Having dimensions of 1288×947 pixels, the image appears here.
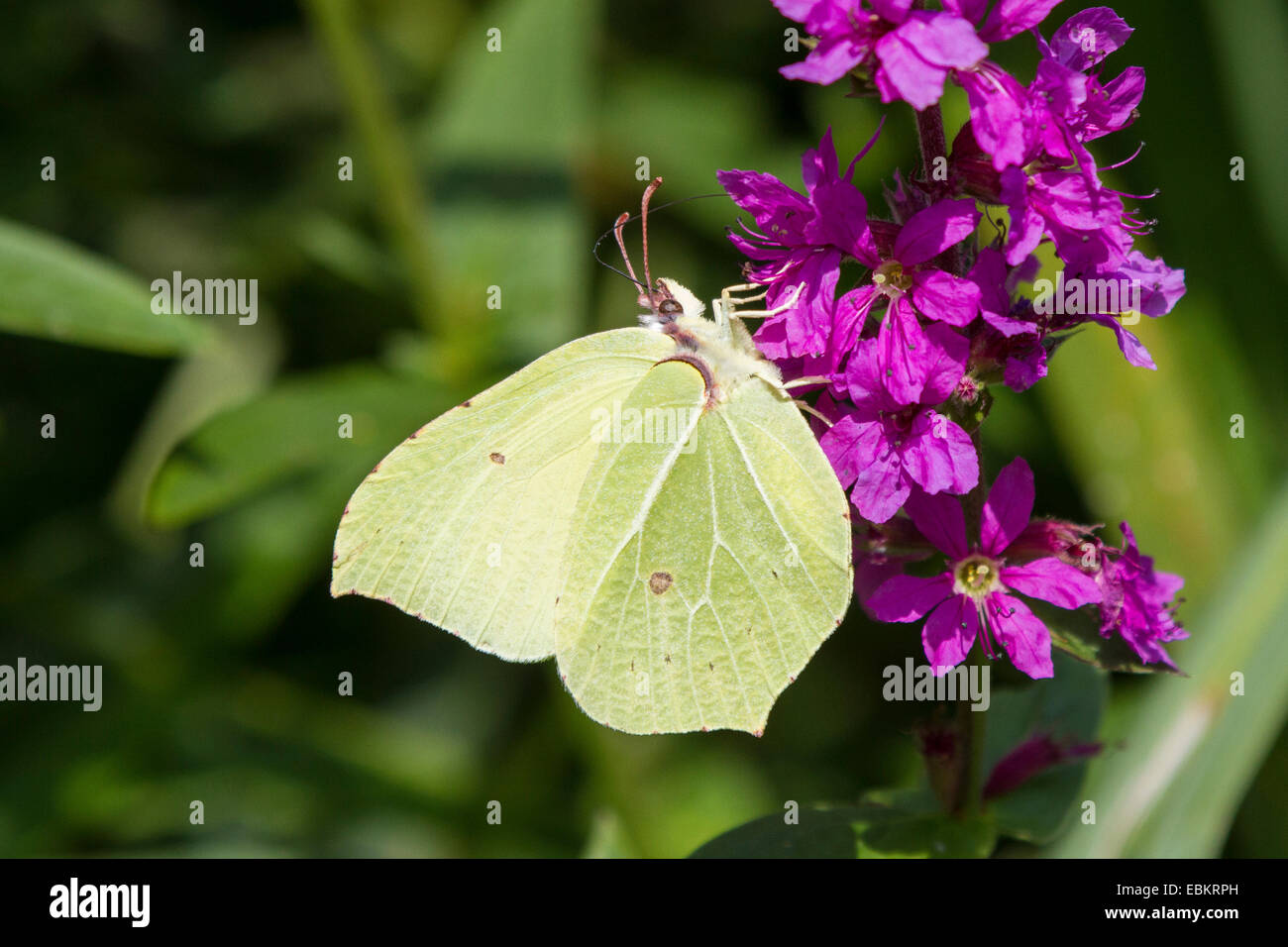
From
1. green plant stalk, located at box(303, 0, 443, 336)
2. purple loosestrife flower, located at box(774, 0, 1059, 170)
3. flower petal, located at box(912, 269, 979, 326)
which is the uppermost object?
green plant stalk, located at box(303, 0, 443, 336)

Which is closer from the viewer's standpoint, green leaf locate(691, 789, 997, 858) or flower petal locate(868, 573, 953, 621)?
flower petal locate(868, 573, 953, 621)

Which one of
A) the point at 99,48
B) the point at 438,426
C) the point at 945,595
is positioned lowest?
the point at 945,595

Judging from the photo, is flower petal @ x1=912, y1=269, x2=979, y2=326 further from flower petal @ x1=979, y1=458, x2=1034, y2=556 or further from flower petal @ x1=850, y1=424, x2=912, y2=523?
flower petal @ x1=979, y1=458, x2=1034, y2=556

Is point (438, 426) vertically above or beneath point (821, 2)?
beneath

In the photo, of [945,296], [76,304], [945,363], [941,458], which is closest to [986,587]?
[941,458]

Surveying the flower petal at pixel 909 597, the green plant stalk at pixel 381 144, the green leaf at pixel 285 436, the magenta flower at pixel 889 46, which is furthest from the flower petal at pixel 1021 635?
the green plant stalk at pixel 381 144

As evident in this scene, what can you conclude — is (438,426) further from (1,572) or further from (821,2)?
Answer: (1,572)

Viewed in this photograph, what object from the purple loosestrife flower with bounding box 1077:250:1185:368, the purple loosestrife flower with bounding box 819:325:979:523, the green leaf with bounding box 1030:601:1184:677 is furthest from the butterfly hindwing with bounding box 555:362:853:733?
the purple loosestrife flower with bounding box 1077:250:1185:368
